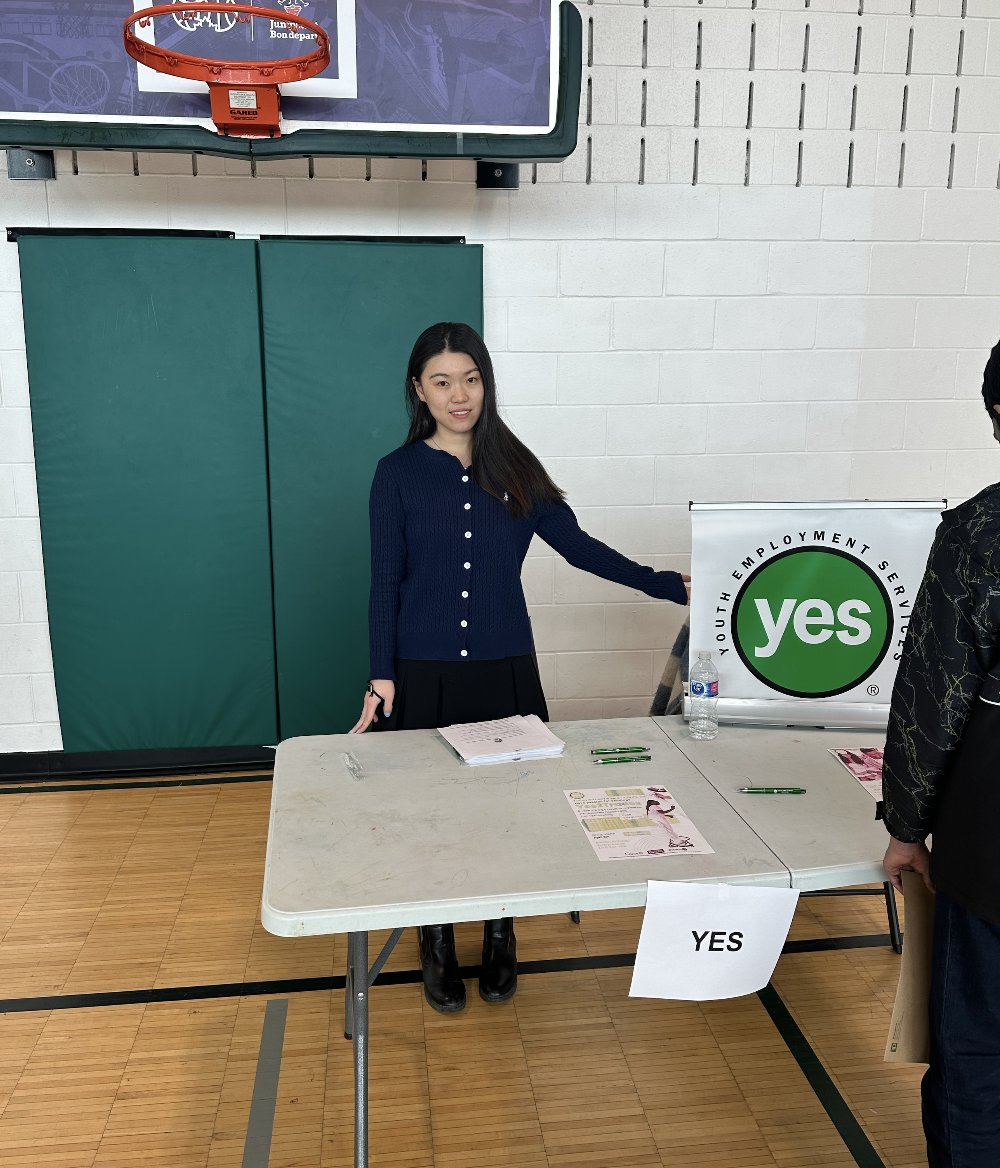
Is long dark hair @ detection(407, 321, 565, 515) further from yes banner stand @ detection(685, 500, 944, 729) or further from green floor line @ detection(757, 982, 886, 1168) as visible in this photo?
green floor line @ detection(757, 982, 886, 1168)

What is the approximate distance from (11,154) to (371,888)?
10.1 ft

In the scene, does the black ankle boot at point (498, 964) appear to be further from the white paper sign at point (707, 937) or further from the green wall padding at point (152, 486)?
the green wall padding at point (152, 486)

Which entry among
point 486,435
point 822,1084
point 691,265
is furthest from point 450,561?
point 691,265

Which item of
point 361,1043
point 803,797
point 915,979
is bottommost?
point 361,1043

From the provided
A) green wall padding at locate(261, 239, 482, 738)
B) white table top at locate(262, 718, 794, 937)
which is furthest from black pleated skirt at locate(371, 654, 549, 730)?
green wall padding at locate(261, 239, 482, 738)

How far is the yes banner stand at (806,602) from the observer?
217cm

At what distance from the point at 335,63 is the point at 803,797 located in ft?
7.69

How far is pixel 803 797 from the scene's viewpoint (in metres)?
1.86

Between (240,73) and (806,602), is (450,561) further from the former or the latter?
(240,73)

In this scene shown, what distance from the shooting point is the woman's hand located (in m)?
2.29

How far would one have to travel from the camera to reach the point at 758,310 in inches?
154

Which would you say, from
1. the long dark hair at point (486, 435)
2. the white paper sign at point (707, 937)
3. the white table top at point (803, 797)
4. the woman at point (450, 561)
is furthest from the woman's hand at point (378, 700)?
the white paper sign at point (707, 937)

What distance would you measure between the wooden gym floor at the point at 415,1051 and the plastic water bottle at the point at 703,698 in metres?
0.74

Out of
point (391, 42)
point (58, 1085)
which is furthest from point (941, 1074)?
point (391, 42)
